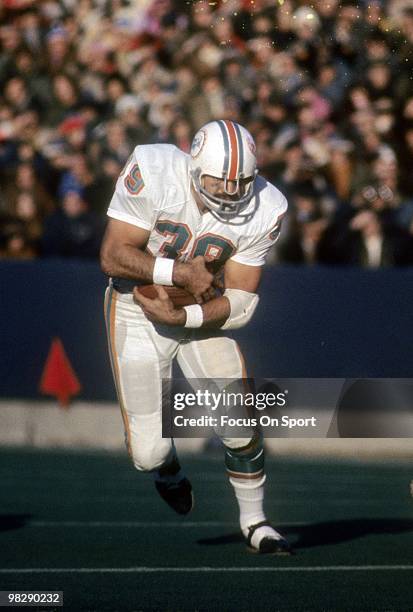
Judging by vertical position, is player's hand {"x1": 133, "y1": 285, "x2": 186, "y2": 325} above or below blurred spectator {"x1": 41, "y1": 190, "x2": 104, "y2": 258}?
above

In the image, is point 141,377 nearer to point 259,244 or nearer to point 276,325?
point 259,244

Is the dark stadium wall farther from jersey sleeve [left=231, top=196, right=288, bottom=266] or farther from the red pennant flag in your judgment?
jersey sleeve [left=231, top=196, right=288, bottom=266]

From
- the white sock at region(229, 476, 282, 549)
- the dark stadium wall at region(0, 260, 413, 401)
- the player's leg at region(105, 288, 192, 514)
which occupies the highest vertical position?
the player's leg at region(105, 288, 192, 514)

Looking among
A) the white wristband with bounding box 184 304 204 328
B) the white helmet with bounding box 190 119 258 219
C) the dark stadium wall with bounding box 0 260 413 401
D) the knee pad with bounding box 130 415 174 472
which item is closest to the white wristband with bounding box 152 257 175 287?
the white wristband with bounding box 184 304 204 328

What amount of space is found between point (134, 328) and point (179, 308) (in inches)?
13.9

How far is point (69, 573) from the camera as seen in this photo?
5.30m

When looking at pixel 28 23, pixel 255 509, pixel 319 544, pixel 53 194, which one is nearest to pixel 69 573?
pixel 255 509

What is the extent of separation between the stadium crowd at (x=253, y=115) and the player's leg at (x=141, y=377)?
3.84 meters

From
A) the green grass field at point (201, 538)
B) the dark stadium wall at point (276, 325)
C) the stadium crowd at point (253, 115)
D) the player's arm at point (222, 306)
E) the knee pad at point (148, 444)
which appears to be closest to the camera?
the green grass field at point (201, 538)

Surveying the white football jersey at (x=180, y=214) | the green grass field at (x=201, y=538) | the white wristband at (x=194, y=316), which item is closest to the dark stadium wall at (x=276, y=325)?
the green grass field at (x=201, y=538)

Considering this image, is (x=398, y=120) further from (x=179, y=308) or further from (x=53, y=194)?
(x=179, y=308)

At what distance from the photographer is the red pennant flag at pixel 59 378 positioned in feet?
32.9

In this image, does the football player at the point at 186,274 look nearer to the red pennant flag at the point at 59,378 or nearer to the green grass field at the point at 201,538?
the green grass field at the point at 201,538

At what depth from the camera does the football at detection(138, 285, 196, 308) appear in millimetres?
5906
